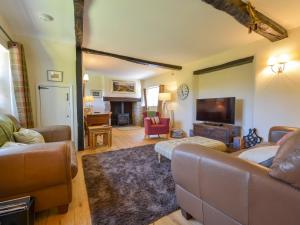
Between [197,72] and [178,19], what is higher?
[178,19]

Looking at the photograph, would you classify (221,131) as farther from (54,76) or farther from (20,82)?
(20,82)

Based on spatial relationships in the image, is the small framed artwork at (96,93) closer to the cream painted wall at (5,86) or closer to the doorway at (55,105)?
the doorway at (55,105)

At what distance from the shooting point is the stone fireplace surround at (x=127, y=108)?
7.93 m

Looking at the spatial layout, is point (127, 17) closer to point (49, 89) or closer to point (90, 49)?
point (90, 49)

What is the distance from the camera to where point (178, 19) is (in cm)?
252

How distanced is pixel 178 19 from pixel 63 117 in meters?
3.07

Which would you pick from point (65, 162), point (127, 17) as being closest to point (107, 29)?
point (127, 17)

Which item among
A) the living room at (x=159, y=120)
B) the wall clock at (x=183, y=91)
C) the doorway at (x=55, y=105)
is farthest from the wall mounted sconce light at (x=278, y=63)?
the doorway at (x=55, y=105)

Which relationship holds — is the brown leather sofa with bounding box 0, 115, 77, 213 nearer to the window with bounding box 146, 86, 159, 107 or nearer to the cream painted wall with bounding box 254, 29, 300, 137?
the cream painted wall with bounding box 254, 29, 300, 137

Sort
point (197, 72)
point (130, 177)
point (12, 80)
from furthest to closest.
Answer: point (197, 72), point (12, 80), point (130, 177)

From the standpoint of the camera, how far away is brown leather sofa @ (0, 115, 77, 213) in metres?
1.24

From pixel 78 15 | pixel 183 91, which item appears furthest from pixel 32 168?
pixel 183 91

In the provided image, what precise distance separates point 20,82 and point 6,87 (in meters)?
0.33

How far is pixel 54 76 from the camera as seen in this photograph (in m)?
3.38
